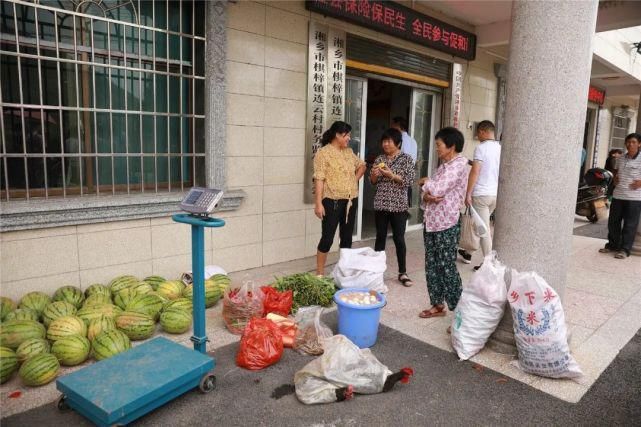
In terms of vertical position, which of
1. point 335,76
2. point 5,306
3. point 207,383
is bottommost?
point 207,383

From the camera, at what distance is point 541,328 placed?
9.93 ft

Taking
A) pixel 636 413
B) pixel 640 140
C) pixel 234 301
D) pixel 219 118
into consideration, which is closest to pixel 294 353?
pixel 234 301

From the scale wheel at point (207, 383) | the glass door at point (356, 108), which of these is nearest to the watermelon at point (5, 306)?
the scale wheel at point (207, 383)

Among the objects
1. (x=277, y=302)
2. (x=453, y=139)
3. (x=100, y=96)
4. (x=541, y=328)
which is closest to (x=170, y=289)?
(x=277, y=302)

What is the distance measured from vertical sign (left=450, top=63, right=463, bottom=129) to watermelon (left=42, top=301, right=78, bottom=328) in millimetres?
6572

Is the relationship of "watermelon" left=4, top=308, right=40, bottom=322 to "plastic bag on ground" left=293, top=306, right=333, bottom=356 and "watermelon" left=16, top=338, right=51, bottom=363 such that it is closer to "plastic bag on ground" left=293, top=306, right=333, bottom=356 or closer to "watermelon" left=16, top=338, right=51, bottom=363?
"watermelon" left=16, top=338, right=51, bottom=363

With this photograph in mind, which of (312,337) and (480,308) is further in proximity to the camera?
(312,337)

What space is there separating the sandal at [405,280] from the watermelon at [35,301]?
134 inches

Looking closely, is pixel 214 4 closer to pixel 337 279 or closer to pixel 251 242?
pixel 251 242

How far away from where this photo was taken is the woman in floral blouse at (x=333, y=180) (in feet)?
16.0

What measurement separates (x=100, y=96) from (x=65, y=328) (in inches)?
87.9

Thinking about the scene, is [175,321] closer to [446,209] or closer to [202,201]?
[202,201]

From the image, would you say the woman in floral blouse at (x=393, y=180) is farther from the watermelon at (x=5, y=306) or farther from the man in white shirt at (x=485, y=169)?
the watermelon at (x=5, y=306)

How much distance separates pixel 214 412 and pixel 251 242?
2877 mm
